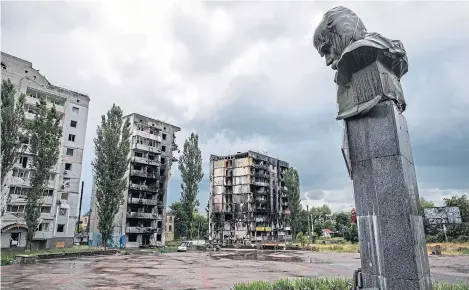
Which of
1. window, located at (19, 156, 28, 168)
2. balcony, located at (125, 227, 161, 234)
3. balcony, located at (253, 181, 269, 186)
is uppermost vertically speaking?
balcony, located at (253, 181, 269, 186)

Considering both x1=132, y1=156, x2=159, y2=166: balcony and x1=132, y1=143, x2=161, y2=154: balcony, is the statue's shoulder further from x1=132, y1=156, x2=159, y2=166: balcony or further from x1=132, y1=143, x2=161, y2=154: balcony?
x1=132, y1=143, x2=161, y2=154: balcony

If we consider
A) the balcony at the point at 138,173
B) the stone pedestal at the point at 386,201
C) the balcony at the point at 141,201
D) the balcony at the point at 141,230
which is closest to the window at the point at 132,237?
the balcony at the point at 141,230

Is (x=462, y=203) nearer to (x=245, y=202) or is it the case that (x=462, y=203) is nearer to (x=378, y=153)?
(x=245, y=202)

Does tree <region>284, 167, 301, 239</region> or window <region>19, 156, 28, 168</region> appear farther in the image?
tree <region>284, 167, 301, 239</region>

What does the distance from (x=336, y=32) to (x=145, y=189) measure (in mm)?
45491

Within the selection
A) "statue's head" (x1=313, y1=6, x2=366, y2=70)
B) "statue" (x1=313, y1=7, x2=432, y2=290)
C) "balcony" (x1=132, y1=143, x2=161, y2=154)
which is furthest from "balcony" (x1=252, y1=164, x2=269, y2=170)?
"statue" (x1=313, y1=7, x2=432, y2=290)

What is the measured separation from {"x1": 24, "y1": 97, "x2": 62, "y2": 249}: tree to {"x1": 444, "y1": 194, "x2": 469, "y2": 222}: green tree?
54256mm

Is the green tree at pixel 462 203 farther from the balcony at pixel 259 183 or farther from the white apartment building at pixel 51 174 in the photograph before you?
the white apartment building at pixel 51 174

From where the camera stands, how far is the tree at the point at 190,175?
148 feet

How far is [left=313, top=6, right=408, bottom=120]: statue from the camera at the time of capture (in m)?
5.32

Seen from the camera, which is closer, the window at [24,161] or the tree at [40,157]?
the tree at [40,157]

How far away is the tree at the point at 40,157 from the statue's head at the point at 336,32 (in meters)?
29.5

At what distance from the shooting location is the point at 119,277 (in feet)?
48.8

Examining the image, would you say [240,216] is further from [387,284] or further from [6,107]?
[387,284]
